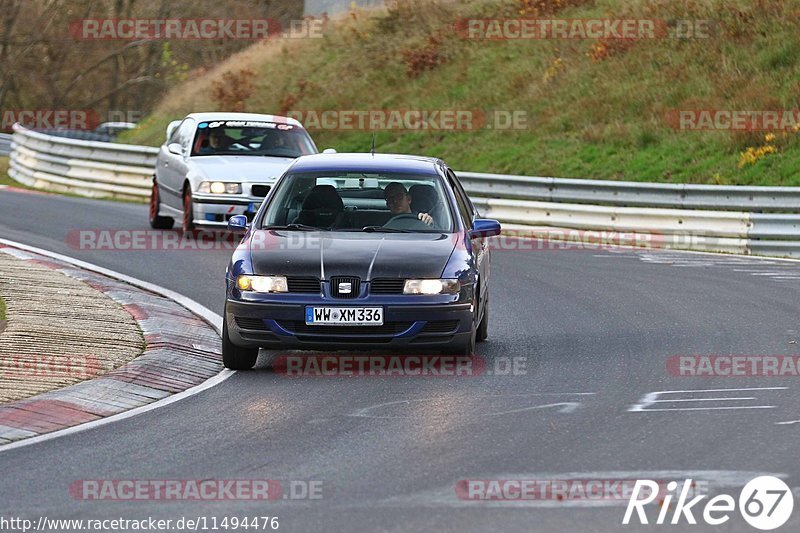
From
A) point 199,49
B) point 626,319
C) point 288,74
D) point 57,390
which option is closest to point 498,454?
point 57,390

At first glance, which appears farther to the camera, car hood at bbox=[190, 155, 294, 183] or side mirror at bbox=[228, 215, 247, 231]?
car hood at bbox=[190, 155, 294, 183]

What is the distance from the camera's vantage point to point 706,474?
24.3ft

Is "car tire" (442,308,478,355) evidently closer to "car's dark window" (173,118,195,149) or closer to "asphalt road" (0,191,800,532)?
"asphalt road" (0,191,800,532)

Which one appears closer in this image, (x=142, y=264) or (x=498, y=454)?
(x=498, y=454)

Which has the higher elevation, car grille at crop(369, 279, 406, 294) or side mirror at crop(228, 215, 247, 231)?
side mirror at crop(228, 215, 247, 231)

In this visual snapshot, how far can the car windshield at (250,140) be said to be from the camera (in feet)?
69.2

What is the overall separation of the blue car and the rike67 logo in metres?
3.75

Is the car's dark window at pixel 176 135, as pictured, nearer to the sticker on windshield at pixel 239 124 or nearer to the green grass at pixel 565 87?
the sticker on windshield at pixel 239 124

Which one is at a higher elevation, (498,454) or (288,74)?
(288,74)

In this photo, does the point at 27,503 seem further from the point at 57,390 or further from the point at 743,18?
the point at 743,18

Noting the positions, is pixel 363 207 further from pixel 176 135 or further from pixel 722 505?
pixel 176 135

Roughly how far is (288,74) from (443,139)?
9.12 metres

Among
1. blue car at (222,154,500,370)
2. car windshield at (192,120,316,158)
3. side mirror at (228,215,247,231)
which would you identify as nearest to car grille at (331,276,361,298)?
blue car at (222,154,500,370)

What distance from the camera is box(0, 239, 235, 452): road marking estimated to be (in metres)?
8.62
